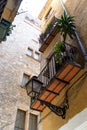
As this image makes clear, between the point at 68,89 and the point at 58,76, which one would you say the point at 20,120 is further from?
the point at 58,76

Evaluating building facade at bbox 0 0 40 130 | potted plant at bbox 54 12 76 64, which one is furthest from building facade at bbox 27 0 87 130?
building facade at bbox 0 0 40 130

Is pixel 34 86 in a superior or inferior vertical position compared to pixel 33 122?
superior

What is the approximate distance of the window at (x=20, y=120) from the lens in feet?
40.3

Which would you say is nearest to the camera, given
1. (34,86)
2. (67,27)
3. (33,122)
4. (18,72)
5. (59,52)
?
(34,86)

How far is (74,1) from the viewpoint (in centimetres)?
733

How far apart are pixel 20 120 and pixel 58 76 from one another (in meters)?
8.36

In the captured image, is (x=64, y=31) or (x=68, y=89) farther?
(x=64, y=31)

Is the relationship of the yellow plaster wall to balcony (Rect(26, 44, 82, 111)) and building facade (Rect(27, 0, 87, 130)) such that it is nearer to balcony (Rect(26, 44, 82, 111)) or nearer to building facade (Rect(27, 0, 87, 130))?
building facade (Rect(27, 0, 87, 130))

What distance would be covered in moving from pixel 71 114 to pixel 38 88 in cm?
100

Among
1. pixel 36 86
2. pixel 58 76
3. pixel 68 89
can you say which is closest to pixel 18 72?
pixel 36 86

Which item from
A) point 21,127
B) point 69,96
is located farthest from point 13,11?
point 21,127

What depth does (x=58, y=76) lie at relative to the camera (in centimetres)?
495

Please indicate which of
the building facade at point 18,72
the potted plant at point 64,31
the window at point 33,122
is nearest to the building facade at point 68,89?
the potted plant at point 64,31

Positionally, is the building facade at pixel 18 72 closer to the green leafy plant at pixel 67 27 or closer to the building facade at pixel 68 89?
the building facade at pixel 68 89
